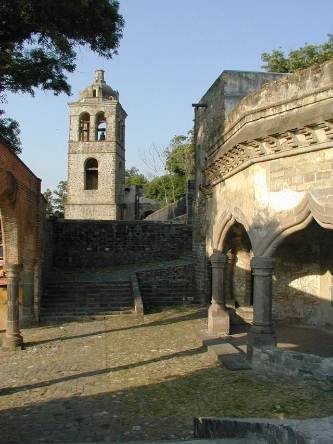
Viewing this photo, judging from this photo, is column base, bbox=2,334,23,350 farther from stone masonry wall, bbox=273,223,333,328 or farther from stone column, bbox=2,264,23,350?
stone masonry wall, bbox=273,223,333,328

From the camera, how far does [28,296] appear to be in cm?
1446

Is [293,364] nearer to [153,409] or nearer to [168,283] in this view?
[153,409]

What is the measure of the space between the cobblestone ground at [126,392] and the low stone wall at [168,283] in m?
6.28

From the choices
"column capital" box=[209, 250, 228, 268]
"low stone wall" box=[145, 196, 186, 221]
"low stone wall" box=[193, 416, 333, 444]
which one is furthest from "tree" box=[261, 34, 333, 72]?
"low stone wall" box=[193, 416, 333, 444]

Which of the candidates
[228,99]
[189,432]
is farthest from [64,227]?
[189,432]

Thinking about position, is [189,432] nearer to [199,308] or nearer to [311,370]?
[311,370]

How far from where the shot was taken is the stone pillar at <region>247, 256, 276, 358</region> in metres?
9.06

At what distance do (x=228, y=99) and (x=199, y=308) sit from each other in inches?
287

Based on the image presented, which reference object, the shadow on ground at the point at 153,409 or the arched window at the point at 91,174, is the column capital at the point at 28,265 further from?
the arched window at the point at 91,174

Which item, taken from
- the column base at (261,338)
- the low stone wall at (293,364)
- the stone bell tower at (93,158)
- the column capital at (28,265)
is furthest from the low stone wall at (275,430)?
the stone bell tower at (93,158)

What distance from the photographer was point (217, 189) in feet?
42.0

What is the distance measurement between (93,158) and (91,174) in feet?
4.62

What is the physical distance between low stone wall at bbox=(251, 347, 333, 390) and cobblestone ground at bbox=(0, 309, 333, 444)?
212mm

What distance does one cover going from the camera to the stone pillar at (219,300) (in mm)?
12039
